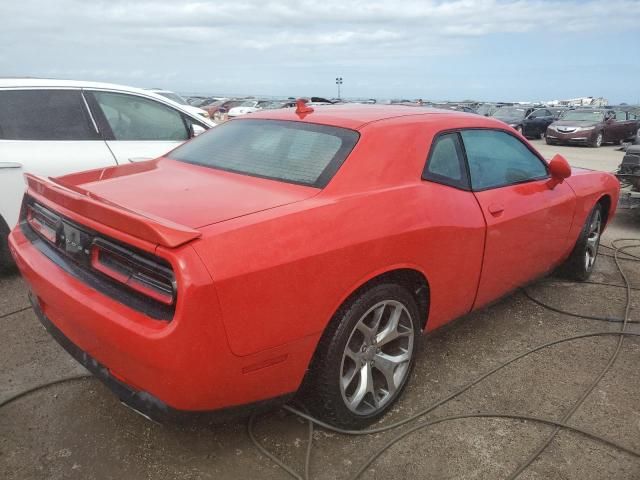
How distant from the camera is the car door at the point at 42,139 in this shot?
4039mm

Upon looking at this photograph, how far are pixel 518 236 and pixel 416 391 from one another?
1131mm

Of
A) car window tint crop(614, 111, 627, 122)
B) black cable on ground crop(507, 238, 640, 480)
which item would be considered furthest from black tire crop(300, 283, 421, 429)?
car window tint crop(614, 111, 627, 122)

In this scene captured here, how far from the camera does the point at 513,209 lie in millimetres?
3152

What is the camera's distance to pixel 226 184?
247 cm

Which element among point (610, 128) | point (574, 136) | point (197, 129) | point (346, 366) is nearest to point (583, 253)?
point (346, 366)

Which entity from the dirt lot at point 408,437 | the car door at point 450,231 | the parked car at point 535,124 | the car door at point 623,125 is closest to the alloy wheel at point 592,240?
the dirt lot at point 408,437

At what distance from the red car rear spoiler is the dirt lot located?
3.30ft

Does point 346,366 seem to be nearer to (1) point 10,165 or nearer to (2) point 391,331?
(2) point 391,331

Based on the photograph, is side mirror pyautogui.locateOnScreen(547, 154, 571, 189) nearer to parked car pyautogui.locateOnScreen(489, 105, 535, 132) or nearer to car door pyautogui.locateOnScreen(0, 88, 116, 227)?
car door pyautogui.locateOnScreen(0, 88, 116, 227)

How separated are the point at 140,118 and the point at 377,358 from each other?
11.3 ft

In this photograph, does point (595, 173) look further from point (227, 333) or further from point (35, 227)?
point (35, 227)

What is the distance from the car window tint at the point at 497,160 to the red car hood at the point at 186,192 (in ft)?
4.00

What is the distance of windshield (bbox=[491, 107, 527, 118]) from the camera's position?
23.8m

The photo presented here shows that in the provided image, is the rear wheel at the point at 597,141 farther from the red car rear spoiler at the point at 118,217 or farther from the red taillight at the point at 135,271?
the red taillight at the point at 135,271
